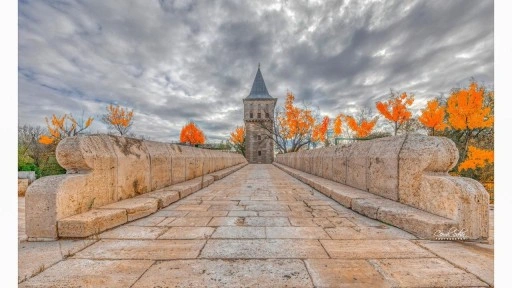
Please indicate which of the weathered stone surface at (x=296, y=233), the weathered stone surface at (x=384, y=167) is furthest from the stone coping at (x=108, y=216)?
the weathered stone surface at (x=384, y=167)

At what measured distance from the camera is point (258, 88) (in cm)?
4406

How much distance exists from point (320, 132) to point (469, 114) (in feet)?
51.2

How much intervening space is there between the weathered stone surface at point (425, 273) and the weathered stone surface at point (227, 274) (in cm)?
66

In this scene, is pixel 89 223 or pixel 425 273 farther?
pixel 89 223

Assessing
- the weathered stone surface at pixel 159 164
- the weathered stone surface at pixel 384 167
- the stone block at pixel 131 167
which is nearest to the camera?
the weathered stone surface at pixel 384 167

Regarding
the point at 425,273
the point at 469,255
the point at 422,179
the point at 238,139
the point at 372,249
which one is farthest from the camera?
the point at 238,139

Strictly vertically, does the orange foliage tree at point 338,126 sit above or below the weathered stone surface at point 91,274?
above

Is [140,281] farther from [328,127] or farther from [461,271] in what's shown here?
[328,127]

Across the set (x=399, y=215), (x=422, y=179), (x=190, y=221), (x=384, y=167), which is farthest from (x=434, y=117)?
(x=190, y=221)

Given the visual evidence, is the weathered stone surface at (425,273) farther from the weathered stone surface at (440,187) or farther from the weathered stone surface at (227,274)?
the weathered stone surface at (440,187)

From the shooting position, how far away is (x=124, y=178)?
3230mm

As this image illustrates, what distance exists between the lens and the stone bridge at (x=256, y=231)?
4.92 feet

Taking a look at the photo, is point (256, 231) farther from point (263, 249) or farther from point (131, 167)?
point (131, 167)

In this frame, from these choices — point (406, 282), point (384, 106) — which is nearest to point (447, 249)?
point (406, 282)
